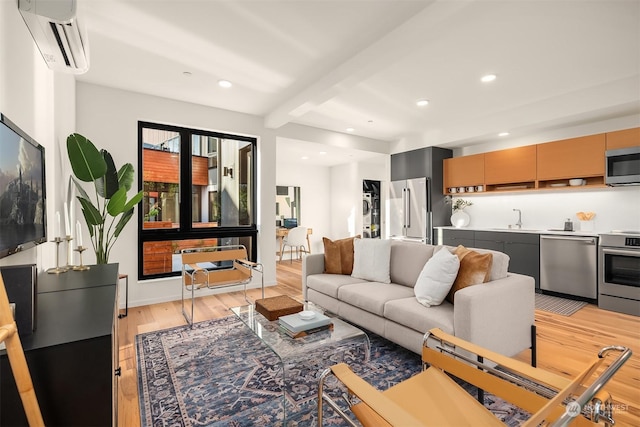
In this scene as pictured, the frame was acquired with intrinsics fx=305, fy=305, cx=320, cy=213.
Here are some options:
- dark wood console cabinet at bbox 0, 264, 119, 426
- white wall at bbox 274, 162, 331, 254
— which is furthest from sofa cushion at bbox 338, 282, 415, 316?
white wall at bbox 274, 162, 331, 254

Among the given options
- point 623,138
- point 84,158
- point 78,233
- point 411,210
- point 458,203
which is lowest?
point 78,233

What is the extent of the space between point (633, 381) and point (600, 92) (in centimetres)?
308

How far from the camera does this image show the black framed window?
154 inches

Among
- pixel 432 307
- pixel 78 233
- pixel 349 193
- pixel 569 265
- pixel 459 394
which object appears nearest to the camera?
pixel 459 394

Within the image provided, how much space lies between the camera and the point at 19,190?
1.42 metres

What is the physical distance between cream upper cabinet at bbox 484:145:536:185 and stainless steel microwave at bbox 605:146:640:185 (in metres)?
0.83

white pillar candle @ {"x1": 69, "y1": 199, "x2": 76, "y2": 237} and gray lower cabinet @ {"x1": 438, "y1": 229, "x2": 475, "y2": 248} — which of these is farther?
gray lower cabinet @ {"x1": 438, "y1": 229, "x2": 475, "y2": 248}

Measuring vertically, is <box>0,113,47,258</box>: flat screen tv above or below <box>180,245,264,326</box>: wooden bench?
above

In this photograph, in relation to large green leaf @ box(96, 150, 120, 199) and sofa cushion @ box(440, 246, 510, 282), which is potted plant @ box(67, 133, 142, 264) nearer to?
large green leaf @ box(96, 150, 120, 199)

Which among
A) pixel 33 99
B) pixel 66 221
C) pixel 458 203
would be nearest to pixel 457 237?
pixel 458 203

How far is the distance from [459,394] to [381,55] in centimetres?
247

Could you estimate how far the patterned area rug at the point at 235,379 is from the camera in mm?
1718

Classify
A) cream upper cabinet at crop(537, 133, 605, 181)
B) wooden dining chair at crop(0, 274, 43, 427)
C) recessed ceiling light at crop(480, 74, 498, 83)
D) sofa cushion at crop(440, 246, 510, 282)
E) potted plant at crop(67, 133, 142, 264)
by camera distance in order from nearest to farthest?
1. wooden dining chair at crop(0, 274, 43, 427)
2. sofa cushion at crop(440, 246, 510, 282)
3. potted plant at crop(67, 133, 142, 264)
4. recessed ceiling light at crop(480, 74, 498, 83)
5. cream upper cabinet at crop(537, 133, 605, 181)

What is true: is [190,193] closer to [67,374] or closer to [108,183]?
[108,183]
